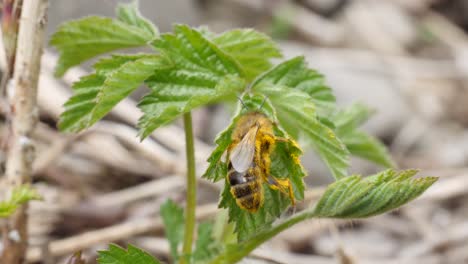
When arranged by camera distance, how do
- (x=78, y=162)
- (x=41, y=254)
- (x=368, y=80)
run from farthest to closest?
1. (x=368, y=80)
2. (x=78, y=162)
3. (x=41, y=254)

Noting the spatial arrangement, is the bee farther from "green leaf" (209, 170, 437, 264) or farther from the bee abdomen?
"green leaf" (209, 170, 437, 264)

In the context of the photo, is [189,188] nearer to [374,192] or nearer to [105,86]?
[105,86]

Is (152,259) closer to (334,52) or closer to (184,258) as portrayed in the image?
(184,258)

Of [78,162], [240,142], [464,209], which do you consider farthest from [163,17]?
[240,142]

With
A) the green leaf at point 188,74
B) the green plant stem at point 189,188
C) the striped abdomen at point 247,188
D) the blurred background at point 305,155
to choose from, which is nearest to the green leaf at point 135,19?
the green leaf at point 188,74

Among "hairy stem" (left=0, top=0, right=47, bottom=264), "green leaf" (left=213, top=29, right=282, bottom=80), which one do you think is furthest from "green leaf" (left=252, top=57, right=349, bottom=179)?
"hairy stem" (left=0, top=0, right=47, bottom=264)

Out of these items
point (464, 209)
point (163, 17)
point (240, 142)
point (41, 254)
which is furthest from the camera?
point (163, 17)
